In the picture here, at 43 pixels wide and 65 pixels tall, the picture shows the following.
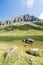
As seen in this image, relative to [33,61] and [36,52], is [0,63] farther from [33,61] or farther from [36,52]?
[36,52]

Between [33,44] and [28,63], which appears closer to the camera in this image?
[28,63]

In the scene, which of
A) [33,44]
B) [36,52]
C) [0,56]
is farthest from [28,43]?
[0,56]

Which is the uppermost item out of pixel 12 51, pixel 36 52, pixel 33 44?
pixel 12 51

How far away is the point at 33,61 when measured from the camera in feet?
71.4

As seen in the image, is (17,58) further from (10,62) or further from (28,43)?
(28,43)

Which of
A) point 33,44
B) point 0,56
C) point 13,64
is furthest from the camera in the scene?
point 33,44

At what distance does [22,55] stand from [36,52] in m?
7.14

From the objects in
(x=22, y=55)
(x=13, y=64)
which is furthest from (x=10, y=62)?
(x=22, y=55)

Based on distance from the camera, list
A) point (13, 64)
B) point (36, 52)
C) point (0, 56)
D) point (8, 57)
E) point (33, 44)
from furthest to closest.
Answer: point (33, 44), point (36, 52), point (0, 56), point (8, 57), point (13, 64)

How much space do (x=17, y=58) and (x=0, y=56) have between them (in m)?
3.75

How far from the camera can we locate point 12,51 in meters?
23.2

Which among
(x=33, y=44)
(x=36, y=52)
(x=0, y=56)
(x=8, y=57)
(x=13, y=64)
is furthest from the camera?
(x=33, y=44)

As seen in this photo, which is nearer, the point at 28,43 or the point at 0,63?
the point at 0,63

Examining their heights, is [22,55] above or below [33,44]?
above
